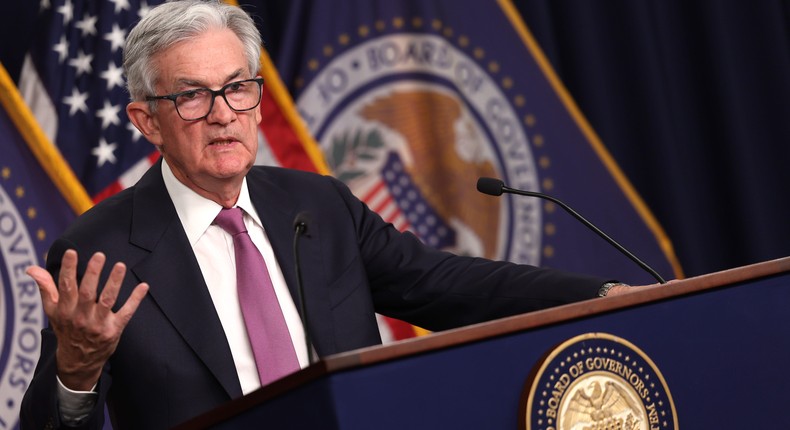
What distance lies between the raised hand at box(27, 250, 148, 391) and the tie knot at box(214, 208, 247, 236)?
552mm

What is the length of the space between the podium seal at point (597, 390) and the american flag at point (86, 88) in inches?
90.0

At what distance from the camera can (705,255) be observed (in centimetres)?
466

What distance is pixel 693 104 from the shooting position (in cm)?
469

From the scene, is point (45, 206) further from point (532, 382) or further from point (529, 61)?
point (532, 382)

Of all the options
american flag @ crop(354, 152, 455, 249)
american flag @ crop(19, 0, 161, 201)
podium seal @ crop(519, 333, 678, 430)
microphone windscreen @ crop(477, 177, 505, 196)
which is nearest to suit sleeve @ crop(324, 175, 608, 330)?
microphone windscreen @ crop(477, 177, 505, 196)

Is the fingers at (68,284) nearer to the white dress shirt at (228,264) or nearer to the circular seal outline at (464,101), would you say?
the white dress shirt at (228,264)

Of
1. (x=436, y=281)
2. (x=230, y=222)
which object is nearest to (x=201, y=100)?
(x=230, y=222)

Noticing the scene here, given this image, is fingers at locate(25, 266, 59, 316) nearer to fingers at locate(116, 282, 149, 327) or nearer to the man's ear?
fingers at locate(116, 282, 149, 327)

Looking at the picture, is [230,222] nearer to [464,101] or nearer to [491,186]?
[491,186]

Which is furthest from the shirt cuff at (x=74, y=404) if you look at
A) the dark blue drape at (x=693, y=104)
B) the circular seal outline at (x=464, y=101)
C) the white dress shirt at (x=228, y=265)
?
the dark blue drape at (x=693, y=104)

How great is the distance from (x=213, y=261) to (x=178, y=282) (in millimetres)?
114

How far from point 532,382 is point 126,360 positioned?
0.92m

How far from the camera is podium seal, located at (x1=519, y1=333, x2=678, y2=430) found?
5.19 feet

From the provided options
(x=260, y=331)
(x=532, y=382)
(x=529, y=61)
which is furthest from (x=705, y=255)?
(x=532, y=382)
